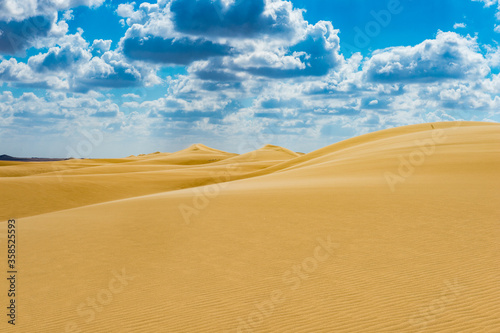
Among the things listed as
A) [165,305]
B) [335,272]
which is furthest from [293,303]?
[165,305]

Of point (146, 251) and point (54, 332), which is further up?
point (146, 251)

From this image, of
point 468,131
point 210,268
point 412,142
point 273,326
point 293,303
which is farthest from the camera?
point 468,131

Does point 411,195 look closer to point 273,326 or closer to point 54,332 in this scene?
point 273,326

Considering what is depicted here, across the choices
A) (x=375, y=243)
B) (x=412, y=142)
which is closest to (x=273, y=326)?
(x=375, y=243)

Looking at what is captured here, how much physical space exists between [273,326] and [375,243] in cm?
494

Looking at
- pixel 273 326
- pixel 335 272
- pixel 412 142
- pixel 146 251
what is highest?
pixel 412 142

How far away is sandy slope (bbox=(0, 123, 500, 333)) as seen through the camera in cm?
651

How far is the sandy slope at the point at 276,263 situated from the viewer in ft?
21.4

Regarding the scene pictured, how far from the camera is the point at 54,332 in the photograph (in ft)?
21.2

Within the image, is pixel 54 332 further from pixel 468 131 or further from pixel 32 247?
pixel 468 131

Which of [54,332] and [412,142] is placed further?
[412,142]

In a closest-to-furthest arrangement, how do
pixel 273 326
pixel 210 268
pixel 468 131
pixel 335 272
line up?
pixel 273 326 < pixel 335 272 < pixel 210 268 < pixel 468 131

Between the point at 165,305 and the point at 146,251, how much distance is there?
3777 mm

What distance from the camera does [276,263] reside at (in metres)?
Answer: 9.26
